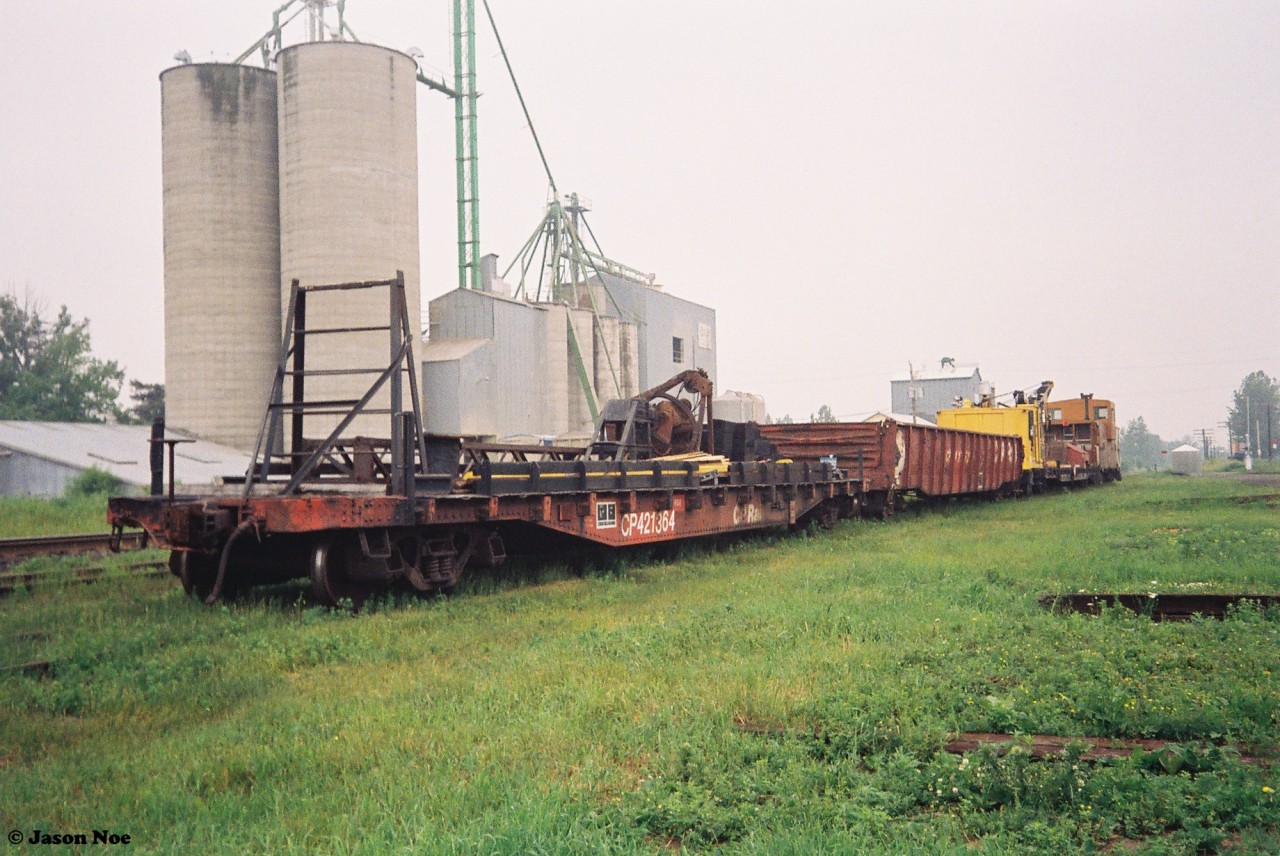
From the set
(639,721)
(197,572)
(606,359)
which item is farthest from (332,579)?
(606,359)

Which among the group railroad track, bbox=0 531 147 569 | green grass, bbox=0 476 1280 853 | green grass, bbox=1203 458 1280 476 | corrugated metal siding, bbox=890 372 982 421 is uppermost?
corrugated metal siding, bbox=890 372 982 421

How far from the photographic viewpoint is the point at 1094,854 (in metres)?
3.34

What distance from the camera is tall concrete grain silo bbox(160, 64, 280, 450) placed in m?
33.9

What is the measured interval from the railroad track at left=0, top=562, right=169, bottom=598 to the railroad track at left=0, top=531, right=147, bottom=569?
676mm

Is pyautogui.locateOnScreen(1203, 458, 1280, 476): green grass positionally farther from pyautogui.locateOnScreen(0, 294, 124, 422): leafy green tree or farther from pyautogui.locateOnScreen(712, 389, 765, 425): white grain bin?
pyautogui.locateOnScreen(0, 294, 124, 422): leafy green tree

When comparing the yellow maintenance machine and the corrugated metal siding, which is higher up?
the corrugated metal siding

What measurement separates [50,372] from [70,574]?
40600 mm

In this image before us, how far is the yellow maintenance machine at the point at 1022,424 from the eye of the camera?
94.3 ft

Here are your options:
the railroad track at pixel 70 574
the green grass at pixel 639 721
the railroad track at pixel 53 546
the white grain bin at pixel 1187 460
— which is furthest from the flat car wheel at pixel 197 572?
the white grain bin at pixel 1187 460

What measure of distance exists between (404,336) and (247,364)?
2734 cm

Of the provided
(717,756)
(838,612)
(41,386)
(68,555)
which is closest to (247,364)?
(41,386)

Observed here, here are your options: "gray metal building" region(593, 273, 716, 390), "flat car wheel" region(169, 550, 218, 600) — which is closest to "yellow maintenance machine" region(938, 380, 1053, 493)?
"gray metal building" region(593, 273, 716, 390)

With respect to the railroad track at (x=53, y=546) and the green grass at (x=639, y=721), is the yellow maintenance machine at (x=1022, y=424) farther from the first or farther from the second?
the railroad track at (x=53, y=546)

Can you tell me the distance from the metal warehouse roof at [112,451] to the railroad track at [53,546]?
11801mm
